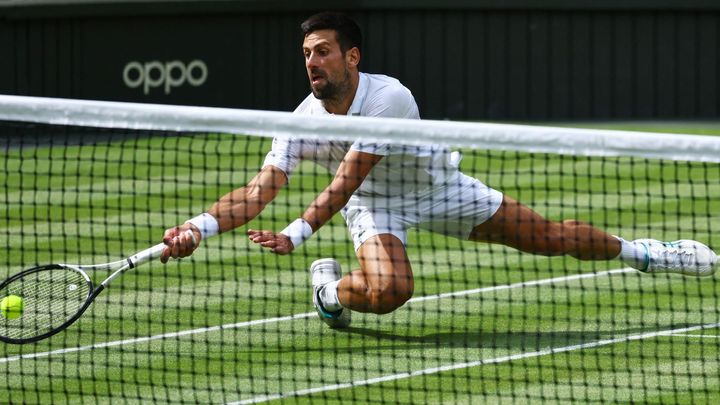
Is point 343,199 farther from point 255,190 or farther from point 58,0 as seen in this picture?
point 58,0

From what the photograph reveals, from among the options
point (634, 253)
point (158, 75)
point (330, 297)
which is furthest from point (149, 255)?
point (158, 75)

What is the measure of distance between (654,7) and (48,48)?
7463mm

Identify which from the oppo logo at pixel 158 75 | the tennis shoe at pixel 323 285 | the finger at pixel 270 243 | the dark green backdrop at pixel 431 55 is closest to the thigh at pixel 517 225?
the tennis shoe at pixel 323 285

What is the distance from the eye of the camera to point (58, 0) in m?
16.5

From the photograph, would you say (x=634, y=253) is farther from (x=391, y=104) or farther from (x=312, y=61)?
(x=312, y=61)

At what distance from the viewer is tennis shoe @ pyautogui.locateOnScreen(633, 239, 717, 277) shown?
780 centimetres

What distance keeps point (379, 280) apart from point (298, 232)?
667mm

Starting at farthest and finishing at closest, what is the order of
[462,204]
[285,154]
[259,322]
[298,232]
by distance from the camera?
[259,322] < [462,204] < [285,154] < [298,232]

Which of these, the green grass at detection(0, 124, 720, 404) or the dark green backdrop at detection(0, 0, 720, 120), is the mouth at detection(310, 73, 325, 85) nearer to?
the green grass at detection(0, 124, 720, 404)

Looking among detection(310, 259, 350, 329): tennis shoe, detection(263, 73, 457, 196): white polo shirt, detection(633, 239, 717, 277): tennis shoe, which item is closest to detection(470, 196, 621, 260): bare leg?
detection(633, 239, 717, 277): tennis shoe

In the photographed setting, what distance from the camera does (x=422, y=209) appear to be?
757cm

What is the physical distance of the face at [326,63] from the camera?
23.7 feet

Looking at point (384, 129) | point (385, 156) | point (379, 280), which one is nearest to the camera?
point (384, 129)

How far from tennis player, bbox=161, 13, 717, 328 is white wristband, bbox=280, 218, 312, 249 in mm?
184
